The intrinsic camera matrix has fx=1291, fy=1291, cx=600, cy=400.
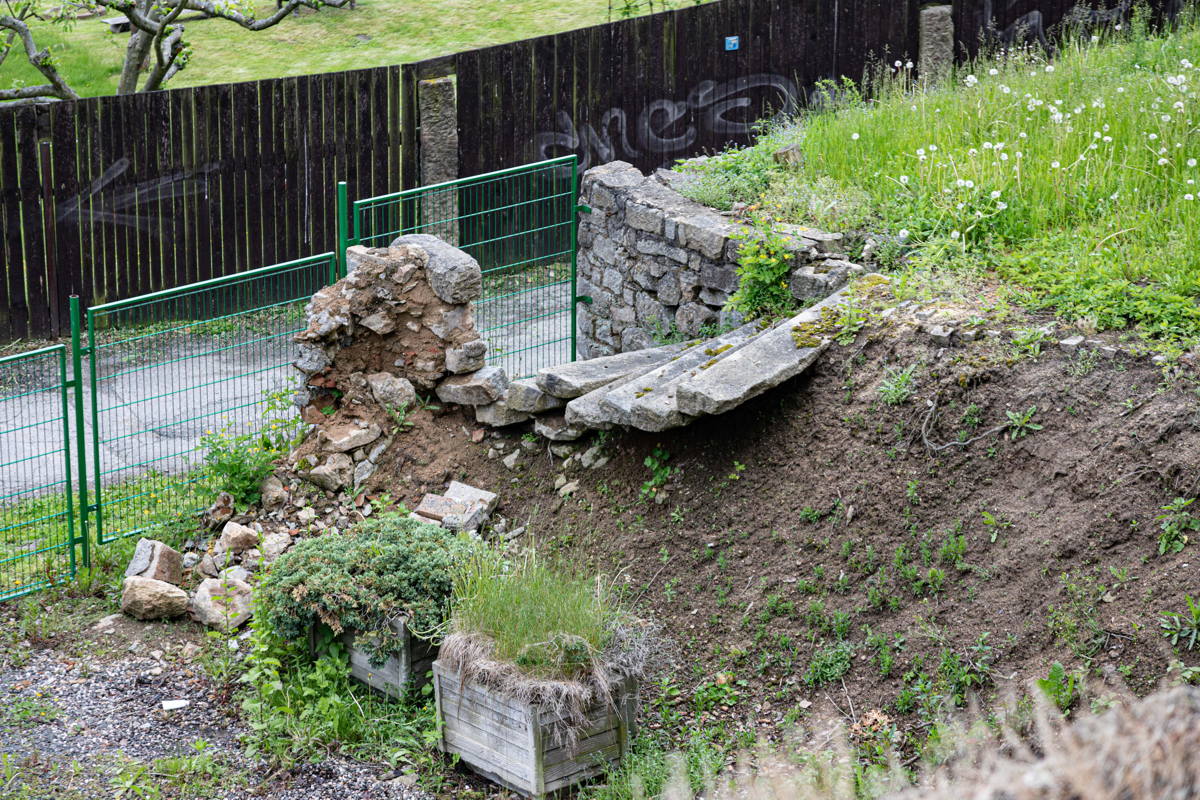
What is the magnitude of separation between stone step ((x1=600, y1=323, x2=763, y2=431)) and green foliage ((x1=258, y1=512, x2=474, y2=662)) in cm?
113

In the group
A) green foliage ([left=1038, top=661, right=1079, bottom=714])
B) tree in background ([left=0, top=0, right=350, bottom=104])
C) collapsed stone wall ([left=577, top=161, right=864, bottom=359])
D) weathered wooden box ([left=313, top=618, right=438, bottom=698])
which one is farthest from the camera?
tree in background ([left=0, top=0, right=350, bottom=104])

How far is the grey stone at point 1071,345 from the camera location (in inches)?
247

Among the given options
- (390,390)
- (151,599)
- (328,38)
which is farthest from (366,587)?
(328,38)

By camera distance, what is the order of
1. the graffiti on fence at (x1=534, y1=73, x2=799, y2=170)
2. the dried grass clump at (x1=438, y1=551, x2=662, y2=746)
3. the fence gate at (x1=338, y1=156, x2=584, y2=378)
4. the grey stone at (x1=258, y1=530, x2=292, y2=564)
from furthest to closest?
the graffiti on fence at (x1=534, y1=73, x2=799, y2=170)
the fence gate at (x1=338, y1=156, x2=584, y2=378)
the grey stone at (x1=258, y1=530, x2=292, y2=564)
the dried grass clump at (x1=438, y1=551, x2=662, y2=746)

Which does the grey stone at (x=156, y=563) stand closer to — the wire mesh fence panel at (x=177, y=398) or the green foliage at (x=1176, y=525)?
the wire mesh fence panel at (x=177, y=398)

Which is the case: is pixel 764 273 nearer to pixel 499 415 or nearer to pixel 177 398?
pixel 499 415

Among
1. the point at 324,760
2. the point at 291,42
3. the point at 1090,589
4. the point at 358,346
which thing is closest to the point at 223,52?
the point at 291,42

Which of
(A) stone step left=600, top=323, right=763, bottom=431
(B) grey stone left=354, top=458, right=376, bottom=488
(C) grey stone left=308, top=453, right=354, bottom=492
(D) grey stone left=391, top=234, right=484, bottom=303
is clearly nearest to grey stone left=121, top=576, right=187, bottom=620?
(C) grey stone left=308, top=453, right=354, bottom=492

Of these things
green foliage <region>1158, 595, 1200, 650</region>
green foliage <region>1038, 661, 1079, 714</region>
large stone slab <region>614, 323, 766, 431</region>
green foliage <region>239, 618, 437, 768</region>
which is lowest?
green foliage <region>239, 618, 437, 768</region>

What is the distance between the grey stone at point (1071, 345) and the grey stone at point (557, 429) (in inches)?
104

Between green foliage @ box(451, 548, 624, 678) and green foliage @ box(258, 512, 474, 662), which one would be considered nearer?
green foliage @ box(451, 548, 624, 678)

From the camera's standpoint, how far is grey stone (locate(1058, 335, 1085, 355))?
627cm

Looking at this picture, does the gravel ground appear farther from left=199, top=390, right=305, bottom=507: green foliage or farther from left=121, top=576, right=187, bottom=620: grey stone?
left=199, top=390, right=305, bottom=507: green foliage

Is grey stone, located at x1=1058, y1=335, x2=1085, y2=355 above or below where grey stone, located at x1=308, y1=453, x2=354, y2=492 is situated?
above
